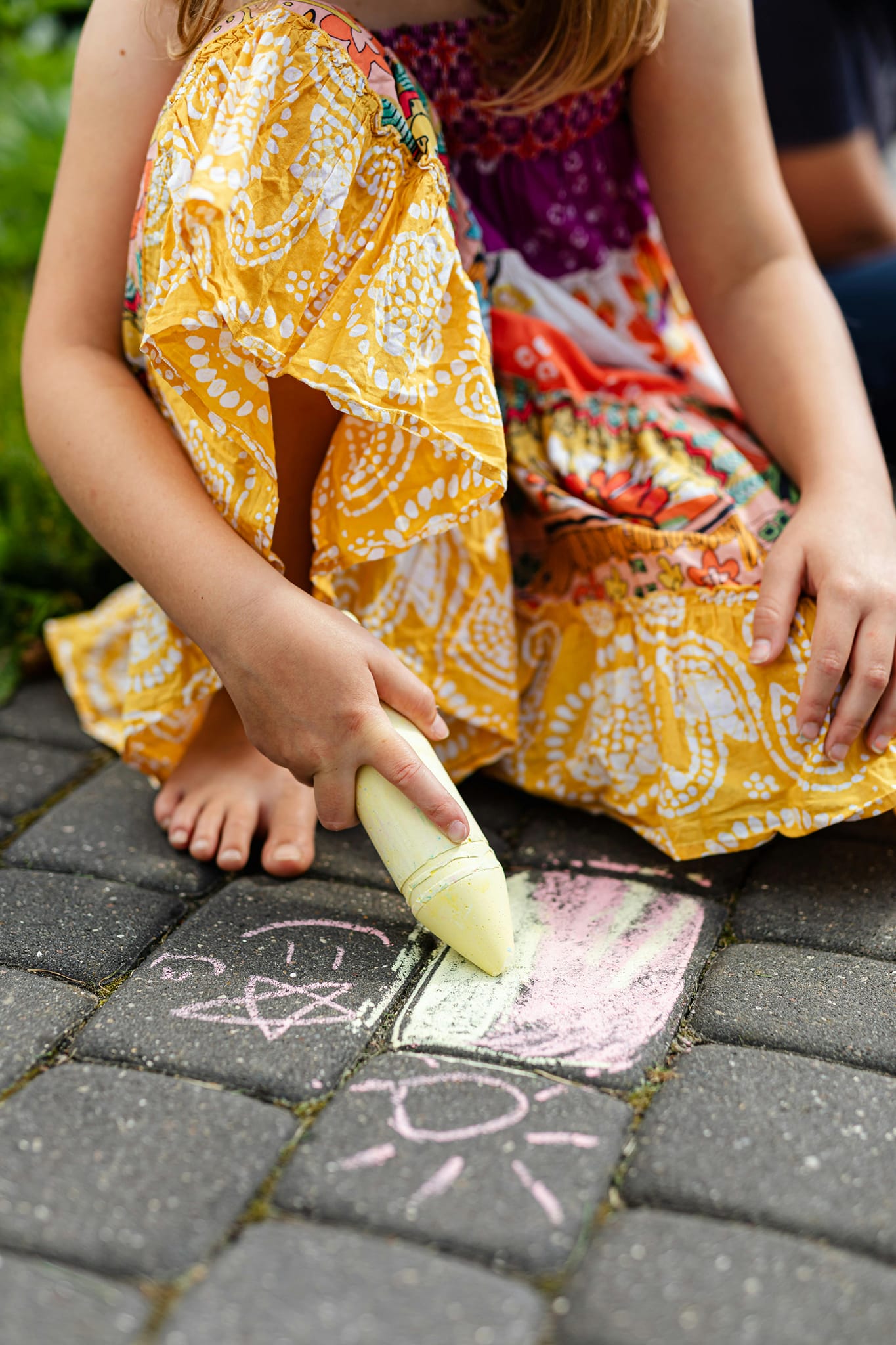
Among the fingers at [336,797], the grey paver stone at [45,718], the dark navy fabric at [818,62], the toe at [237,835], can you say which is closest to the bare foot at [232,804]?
the toe at [237,835]

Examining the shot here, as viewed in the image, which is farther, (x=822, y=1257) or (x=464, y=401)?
(x=464, y=401)

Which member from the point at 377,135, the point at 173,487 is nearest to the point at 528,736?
the point at 173,487

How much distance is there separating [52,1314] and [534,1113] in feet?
1.13

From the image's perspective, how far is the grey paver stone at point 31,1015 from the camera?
0.92 metres

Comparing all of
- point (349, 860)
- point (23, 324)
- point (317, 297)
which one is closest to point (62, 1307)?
point (349, 860)

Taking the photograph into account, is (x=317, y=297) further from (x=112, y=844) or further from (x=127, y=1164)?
(x=127, y=1164)

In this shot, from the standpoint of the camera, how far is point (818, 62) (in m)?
1.80

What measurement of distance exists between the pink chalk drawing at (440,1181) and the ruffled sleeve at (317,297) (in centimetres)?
56

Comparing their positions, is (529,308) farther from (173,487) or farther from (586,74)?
(173,487)

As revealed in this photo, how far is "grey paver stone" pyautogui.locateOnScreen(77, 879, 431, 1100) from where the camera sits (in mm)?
920

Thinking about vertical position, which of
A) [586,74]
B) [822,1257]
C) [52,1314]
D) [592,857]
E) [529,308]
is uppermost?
[586,74]

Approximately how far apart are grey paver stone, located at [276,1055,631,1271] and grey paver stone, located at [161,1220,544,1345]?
2 centimetres

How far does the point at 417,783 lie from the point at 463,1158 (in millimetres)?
320

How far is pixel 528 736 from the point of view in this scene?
136 cm
